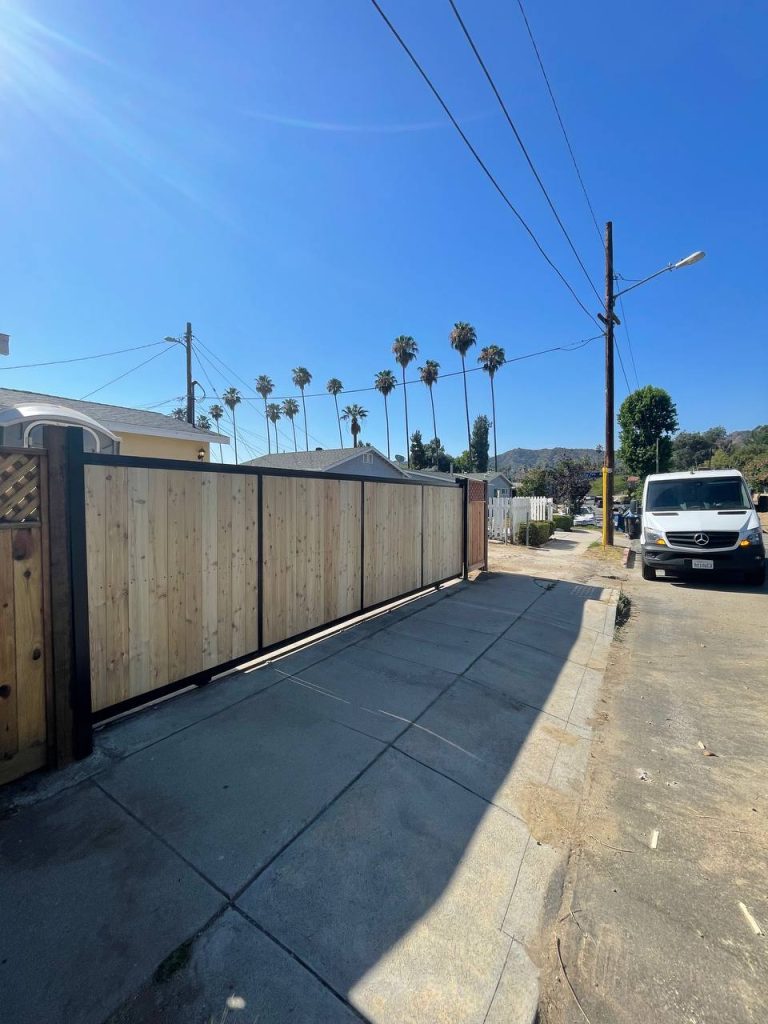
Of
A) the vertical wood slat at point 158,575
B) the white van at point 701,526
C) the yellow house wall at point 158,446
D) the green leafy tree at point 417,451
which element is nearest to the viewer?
the vertical wood slat at point 158,575

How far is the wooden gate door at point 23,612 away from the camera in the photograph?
231 cm

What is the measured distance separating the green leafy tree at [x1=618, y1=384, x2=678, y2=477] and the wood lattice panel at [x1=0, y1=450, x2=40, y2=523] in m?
45.6

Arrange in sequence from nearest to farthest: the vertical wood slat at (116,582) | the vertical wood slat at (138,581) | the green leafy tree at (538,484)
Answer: the vertical wood slat at (116,582) → the vertical wood slat at (138,581) → the green leafy tree at (538,484)

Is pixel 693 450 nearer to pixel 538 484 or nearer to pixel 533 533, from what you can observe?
pixel 538 484

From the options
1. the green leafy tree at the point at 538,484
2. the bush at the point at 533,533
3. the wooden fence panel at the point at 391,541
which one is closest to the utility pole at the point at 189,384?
the bush at the point at 533,533

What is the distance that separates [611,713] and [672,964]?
90.0 inches

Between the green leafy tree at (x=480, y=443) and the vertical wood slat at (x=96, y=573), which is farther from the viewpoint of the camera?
the green leafy tree at (x=480, y=443)

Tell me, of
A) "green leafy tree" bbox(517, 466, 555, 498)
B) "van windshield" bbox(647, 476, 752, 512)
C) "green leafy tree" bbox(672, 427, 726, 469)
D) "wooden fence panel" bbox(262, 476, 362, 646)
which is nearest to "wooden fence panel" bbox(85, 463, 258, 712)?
"wooden fence panel" bbox(262, 476, 362, 646)

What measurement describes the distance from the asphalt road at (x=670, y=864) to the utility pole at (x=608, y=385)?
32.7ft

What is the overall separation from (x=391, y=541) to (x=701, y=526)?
585 centimetres

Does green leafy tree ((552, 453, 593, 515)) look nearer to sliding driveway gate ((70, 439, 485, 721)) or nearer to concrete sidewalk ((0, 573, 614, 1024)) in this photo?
sliding driveway gate ((70, 439, 485, 721))

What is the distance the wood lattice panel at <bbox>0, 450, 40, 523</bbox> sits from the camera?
2.29 meters

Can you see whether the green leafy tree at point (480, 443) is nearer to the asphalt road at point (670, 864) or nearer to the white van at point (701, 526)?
the white van at point (701, 526)

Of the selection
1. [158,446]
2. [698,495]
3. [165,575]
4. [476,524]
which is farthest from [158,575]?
[698,495]
